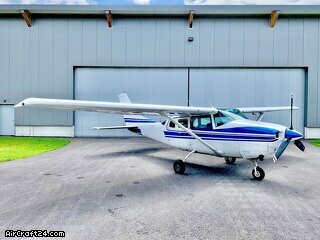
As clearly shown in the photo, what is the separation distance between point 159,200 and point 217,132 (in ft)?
11.4

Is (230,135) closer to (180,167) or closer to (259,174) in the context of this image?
(259,174)

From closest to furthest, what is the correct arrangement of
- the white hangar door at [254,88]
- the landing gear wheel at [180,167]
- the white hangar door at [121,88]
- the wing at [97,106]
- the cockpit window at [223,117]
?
the wing at [97,106], the cockpit window at [223,117], the landing gear wheel at [180,167], the white hangar door at [254,88], the white hangar door at [121,88]

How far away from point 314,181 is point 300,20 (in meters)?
15.7

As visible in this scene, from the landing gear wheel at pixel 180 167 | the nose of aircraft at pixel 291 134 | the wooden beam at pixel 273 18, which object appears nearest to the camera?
the nose of aircraft at pixel 291 134

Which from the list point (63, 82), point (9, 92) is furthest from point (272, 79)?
point (9, 92)

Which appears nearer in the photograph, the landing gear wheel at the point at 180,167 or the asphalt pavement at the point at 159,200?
the asphalt pavement at the point at 159,200

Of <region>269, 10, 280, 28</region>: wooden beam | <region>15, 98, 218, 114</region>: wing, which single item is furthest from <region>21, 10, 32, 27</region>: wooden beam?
<region>269, 10, 280, 28</region>: wooden beam

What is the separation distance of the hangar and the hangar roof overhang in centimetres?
8

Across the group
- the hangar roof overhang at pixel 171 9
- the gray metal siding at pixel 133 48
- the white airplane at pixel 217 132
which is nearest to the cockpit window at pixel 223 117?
the white airplane at pixel 217 132

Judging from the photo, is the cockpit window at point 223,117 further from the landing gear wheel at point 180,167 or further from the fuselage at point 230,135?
the landing gear wheel at point 180,167

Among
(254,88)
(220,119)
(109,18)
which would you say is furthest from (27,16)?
(254,88)

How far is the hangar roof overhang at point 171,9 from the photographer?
18.2m

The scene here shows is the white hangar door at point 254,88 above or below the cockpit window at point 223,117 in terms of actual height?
above

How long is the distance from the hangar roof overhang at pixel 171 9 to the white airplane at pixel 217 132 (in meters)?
11.6
